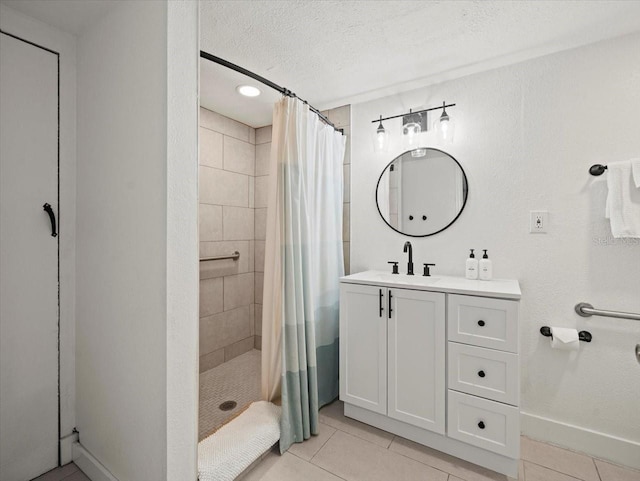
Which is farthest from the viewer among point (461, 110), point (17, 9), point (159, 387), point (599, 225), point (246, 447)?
point (461, 110)

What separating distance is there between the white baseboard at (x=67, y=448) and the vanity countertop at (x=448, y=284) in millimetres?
1690

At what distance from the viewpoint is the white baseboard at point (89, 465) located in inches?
55.3

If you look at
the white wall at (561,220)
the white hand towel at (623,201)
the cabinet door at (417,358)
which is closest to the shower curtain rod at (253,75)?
the white wall at (561,220)

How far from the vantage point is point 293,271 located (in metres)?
1.76

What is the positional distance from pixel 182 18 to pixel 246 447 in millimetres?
1977

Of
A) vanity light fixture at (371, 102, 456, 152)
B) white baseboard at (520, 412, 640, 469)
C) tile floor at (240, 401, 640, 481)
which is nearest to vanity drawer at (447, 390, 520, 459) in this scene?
tile floor at (240, 401, 640, 481)

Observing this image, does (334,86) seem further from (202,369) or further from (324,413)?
(202,369)

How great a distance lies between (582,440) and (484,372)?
78 centimetres

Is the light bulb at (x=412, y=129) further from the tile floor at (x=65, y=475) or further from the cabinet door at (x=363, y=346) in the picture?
the tile floor at (x=65, y=475)

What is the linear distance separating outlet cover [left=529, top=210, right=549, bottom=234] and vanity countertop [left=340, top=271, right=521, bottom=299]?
1.08 ft

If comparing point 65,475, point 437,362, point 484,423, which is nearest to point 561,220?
point 437,362

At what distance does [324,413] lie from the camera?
2086 mm

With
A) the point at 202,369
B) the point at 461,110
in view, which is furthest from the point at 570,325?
the point at 202,369

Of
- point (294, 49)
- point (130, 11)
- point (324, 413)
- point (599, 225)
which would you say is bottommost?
point (324, 413)
